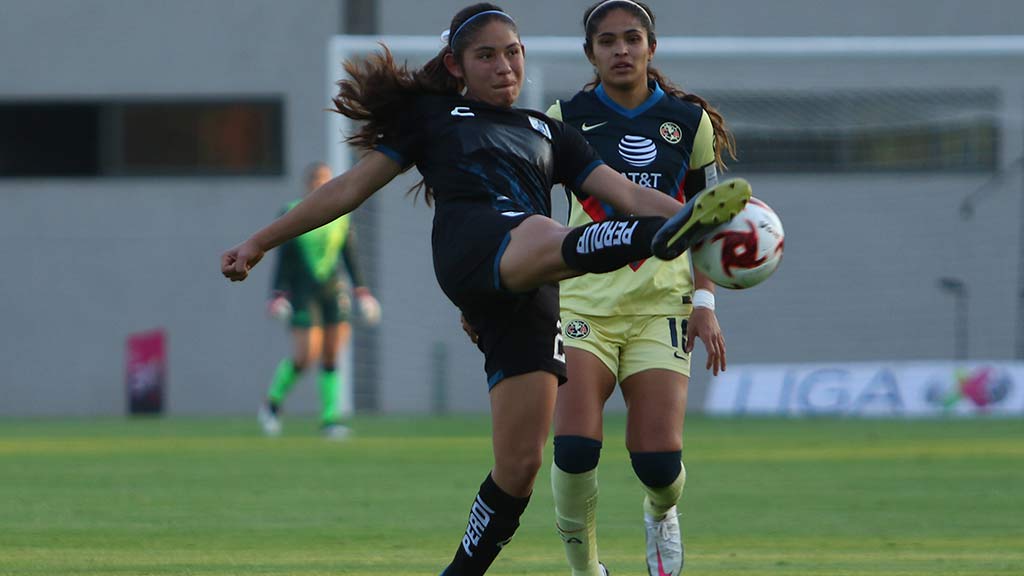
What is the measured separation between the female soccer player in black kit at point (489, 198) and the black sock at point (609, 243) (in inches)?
7.1

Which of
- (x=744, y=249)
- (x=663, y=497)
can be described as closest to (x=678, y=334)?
(x=663, y=497)

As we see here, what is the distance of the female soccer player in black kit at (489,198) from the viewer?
197 inches

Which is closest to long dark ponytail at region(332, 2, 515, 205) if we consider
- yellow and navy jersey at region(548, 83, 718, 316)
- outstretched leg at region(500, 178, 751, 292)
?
outstretched leg at region(500, 178, 751, 292)

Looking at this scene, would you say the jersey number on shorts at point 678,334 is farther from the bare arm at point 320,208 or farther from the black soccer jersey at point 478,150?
the bare arm at point 320,208

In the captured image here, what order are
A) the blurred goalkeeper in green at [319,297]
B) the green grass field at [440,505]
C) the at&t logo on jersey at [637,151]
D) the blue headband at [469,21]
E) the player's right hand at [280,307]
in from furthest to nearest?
the blurred goalkeeper in green at [319,297]
the player's right hand at [280,307]
the green grass field at [440,505]
the at&t logo on jersey at [637,151]
the blue headband at [469,21]

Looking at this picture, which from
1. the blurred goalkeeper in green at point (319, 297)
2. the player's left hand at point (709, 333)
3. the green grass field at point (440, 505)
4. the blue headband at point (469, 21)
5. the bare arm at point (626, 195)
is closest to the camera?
the bare arm at point (626, 195)

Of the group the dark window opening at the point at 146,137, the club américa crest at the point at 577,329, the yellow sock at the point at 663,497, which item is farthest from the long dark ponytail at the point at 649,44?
the dark window opening at the point at 146,137

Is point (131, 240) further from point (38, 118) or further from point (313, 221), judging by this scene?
point (313, 221)

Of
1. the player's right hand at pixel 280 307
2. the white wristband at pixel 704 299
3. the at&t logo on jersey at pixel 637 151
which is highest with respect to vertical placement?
the at&t logo on jersey at pixel 637 151

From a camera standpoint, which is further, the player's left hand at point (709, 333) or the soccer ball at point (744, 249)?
the player's left hand at point (709, 333)

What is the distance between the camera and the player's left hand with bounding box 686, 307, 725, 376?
19.4 ft

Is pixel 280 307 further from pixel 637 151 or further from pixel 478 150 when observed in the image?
pixel 478 150

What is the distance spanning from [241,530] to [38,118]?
53.7ft

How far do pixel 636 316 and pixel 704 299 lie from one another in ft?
0.82
